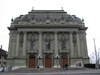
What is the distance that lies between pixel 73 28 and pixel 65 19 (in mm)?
4241

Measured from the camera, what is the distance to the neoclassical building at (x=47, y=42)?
4384cm

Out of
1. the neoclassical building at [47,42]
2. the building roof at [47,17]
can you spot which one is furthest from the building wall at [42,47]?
the building roof at [47,17]

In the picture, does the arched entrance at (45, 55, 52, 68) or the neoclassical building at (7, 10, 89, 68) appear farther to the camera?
the arched entrance at (45, 55, 52, 68)

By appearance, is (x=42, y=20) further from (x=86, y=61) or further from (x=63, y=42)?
(x=86, y=61)

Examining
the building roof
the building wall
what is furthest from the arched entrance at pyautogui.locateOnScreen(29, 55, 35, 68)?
the building roof

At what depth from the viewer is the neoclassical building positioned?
43844mm

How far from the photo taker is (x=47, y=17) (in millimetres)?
47688

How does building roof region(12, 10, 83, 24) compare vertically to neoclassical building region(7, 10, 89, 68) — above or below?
above

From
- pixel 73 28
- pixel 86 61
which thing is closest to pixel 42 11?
pixel 73 28

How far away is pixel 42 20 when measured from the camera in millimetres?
47812

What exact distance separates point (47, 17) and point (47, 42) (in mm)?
7571

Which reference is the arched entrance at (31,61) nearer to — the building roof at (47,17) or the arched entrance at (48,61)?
the arched entrance at (48,61)

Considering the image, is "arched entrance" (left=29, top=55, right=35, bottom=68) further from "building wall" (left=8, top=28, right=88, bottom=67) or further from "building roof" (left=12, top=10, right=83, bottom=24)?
"building roof" (left=12, top=10, right=83, bottom=24)

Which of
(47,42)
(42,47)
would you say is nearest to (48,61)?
(42,47)
